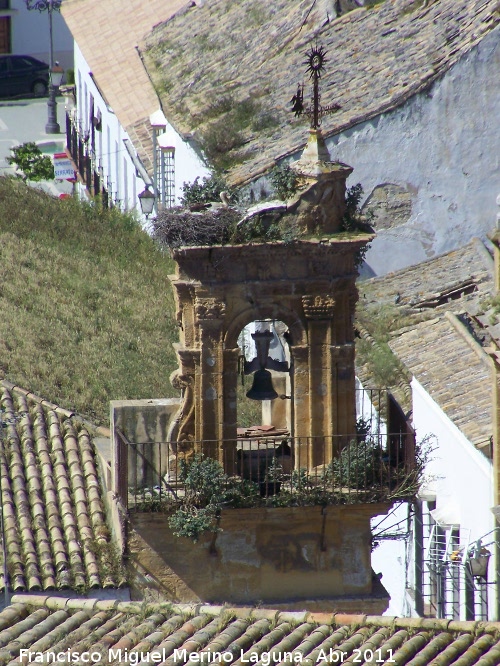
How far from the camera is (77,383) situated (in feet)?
87.4

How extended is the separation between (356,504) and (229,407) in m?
1.90

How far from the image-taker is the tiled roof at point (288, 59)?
31.5 meters

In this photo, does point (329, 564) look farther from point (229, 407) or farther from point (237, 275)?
point (237, 275)

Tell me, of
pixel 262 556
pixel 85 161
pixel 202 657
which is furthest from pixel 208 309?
pixel 85 161

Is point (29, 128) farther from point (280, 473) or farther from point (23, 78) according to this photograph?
point (280, 473)

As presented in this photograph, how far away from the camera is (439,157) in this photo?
3209 centimetres

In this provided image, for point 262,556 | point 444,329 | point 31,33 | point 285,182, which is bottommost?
point 262,556

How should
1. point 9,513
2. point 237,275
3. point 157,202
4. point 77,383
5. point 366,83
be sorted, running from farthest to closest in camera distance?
point 157,202
point 366,83
point 77,383
point 9,513
point 237,275

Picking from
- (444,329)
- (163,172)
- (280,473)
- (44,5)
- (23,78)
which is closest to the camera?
(280,473)

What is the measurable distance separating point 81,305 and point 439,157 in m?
7.06

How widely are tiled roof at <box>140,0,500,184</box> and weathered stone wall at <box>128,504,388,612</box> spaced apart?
10661mm

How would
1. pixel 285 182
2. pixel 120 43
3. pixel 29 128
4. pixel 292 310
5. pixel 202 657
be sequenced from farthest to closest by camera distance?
1. pixel 29 128
2. pixel 120 43
3. pixel 292 310
4. pixel 285 182
5. pixel 202 657

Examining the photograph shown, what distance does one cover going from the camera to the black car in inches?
2422

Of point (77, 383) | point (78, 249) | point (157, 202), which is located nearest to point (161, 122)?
point (157, 202)
